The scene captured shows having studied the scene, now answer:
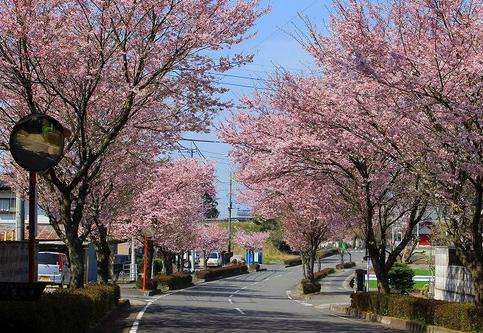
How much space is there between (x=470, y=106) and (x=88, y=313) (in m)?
8.34

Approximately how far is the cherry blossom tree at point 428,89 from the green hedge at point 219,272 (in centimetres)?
4394

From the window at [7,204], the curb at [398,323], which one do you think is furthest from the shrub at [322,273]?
the curb at [398,323]

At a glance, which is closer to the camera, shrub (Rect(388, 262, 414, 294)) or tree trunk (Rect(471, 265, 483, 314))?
tree trunk (Rect(471, 265, 483, 314))

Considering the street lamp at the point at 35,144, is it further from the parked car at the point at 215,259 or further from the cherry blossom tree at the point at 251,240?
the cherry blossom tree at the point at 251,240

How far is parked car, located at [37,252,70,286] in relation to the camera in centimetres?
3366

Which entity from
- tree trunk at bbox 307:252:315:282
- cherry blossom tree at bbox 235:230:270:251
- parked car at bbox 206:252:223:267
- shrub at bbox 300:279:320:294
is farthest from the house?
cherry blossom tree at bbox 235:230:270:251

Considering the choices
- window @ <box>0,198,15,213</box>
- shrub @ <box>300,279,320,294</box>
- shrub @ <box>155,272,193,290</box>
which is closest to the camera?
shrub @ <box>300,279,320,294</box>

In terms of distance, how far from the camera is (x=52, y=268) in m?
34.0

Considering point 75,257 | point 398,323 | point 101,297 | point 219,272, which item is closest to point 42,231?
point 219,272

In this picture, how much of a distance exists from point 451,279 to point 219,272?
4217 cm

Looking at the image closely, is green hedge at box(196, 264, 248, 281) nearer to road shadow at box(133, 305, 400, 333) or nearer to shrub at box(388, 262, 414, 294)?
shrub at box(388, 262, 414, 294)

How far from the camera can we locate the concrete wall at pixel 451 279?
73.5ft

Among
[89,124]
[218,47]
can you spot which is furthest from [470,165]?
[89,124]

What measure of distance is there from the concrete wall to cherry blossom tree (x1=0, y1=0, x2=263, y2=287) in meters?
10.7
